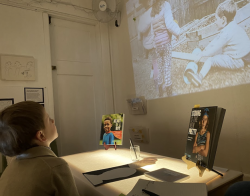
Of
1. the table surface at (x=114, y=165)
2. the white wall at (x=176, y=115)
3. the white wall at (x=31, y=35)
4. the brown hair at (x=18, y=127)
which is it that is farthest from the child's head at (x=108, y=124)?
the brown hair at (x=18, y=127)

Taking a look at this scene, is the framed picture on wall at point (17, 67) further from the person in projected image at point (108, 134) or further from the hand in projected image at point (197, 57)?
the hand in projected image at point (197, 57)

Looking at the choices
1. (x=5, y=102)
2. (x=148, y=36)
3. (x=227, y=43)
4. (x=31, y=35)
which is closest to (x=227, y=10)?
(x=227, y=43)

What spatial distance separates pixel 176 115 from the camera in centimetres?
202

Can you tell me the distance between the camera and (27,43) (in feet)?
7.96

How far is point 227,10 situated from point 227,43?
0.25m

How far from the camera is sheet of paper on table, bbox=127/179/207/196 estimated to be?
2.84 feet

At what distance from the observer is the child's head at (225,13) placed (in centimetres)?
152

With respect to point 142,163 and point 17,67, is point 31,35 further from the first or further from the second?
point 142,163

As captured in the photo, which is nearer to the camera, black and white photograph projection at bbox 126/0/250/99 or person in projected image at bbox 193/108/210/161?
person in projected image at bbox 193/108/210/161

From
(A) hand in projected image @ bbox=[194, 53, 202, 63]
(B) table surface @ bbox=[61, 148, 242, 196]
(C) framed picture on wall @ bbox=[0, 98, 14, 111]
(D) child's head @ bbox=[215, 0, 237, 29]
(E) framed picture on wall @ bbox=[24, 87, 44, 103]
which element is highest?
(D) child's head @ bbox=[215, 0, 237, 29]

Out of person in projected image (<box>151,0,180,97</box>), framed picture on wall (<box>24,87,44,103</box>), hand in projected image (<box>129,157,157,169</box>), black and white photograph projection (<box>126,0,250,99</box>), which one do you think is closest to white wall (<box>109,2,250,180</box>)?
black and white photograph projection (<box>126,0,250,99</box>)

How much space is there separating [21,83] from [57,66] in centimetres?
51

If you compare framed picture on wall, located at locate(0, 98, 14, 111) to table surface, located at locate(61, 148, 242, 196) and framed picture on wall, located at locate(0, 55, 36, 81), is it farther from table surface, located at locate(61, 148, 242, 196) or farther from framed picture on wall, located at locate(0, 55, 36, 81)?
table surface, located at locate(61, 148, 242, 196)

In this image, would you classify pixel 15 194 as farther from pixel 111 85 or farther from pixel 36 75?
pixel 111 85
